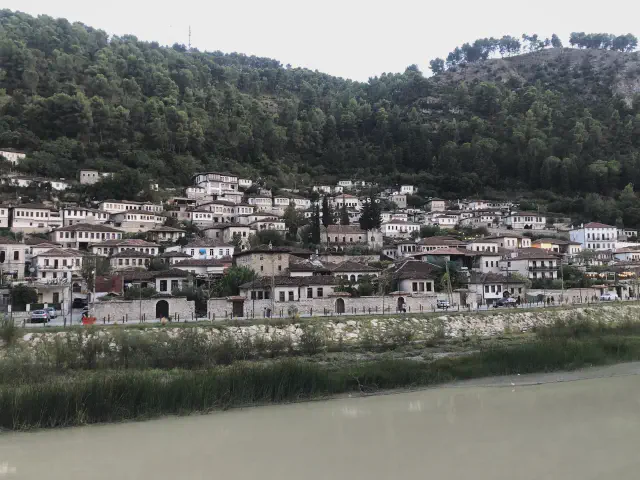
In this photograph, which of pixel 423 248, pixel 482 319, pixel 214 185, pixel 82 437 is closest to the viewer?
pixel 82 437

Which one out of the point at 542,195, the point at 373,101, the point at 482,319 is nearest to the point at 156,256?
the point at 482,319

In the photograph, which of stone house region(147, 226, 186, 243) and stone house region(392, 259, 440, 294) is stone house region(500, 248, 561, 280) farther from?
stone house region(147, 226, 186, 243)

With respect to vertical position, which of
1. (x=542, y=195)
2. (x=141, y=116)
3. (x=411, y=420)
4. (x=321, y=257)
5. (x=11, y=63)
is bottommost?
(x=411, y=420)

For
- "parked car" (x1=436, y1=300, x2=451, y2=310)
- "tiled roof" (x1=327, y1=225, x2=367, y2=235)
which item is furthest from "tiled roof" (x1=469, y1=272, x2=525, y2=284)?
"tiled roof" (x1=327, y1=225, x2=367, y2=235)

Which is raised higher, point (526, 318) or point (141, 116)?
point (141, 116)

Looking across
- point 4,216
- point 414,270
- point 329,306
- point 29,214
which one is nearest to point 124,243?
point 29,214

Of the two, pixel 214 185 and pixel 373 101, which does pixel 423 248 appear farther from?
pixel 373 101

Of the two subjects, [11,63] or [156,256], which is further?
[11,63]
